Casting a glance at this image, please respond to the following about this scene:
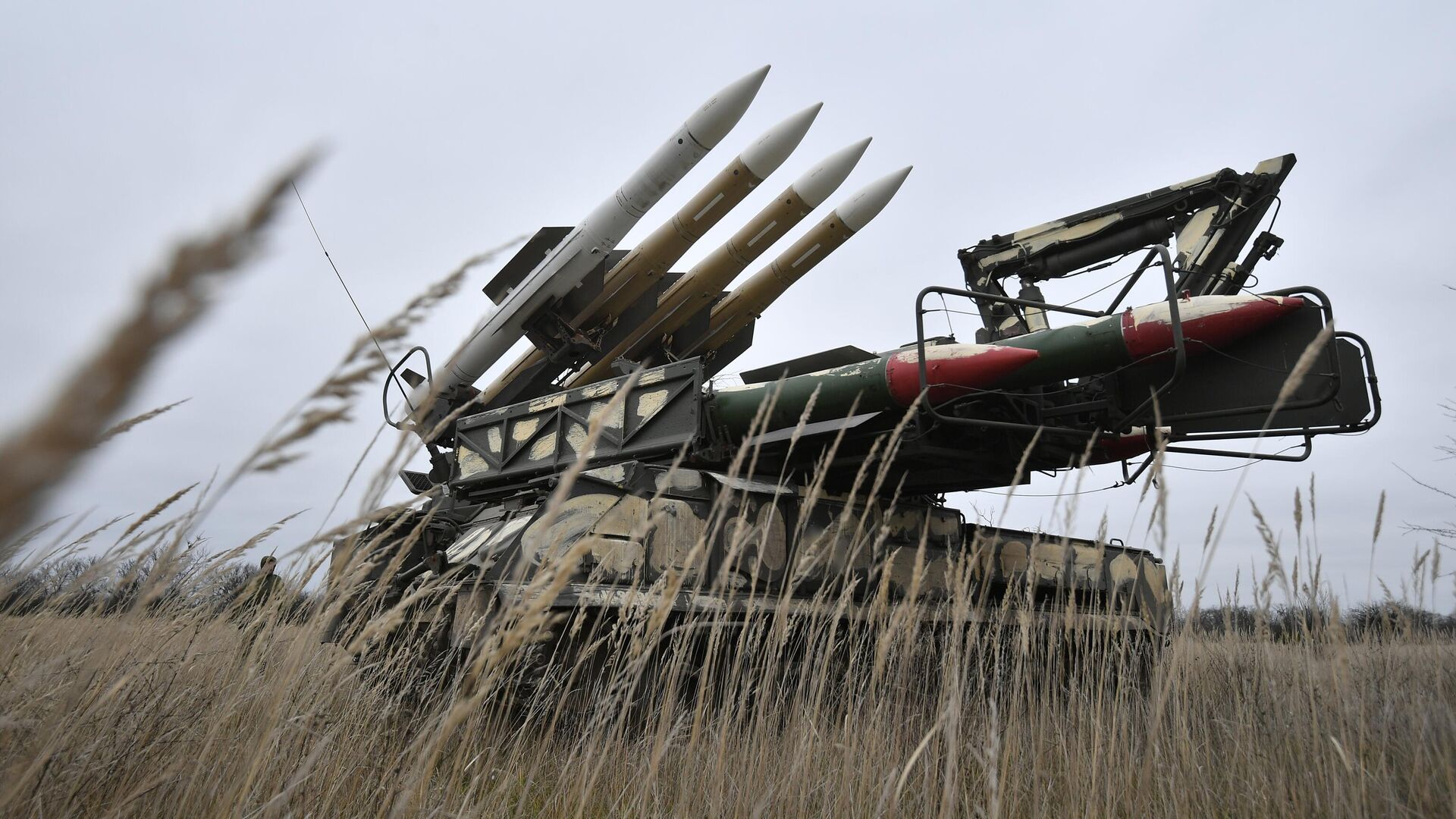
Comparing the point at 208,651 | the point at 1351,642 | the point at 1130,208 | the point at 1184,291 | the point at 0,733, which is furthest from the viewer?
the point at 1130,208

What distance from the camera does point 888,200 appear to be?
912 centimetres

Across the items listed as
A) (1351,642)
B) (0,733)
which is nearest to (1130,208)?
(1351,642)

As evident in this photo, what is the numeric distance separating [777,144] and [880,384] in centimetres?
396

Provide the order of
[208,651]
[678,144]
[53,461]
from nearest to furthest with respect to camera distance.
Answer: [53,461], [208,651], [678,144]

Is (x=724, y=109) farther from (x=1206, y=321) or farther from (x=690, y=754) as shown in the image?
(x=690, y=754)

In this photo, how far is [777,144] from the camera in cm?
873

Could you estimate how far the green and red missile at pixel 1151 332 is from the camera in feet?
16.0

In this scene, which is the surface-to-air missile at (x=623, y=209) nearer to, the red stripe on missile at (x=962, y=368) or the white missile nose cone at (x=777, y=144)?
the white missile nose cone at (x=777, y=144)

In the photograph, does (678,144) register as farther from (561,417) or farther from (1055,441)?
(1055,441)

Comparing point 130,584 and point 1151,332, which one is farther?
point 1151,332

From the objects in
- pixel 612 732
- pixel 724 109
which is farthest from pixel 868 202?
pixel 612 732

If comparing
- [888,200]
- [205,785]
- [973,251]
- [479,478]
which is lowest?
[205,785]

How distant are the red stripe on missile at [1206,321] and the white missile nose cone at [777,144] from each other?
14.9 ft

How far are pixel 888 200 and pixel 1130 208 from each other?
311cm
